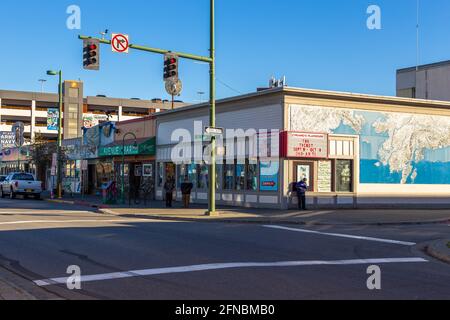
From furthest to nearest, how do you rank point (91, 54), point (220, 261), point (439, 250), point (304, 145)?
point (304, 145) < point (91, 54) < point (439, 250) < point (220, 261)

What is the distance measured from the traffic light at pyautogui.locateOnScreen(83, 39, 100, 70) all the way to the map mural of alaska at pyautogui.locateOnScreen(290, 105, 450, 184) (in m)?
10.0

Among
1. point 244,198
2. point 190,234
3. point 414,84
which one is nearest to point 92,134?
point 244,198

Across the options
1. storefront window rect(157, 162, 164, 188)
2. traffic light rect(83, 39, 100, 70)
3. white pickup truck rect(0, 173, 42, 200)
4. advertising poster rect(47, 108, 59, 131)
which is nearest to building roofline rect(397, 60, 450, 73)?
storefront window rect(157, 162, 164, 188)

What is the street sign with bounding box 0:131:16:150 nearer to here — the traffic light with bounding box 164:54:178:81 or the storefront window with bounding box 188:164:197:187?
the storefront window with bounding box 188:164:197:187

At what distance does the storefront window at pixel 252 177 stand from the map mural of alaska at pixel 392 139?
2.89m

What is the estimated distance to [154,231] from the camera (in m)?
16.2

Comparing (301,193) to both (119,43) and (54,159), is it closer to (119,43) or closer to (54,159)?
(119,43)

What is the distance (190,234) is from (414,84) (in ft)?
110

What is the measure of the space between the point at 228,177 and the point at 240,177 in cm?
108

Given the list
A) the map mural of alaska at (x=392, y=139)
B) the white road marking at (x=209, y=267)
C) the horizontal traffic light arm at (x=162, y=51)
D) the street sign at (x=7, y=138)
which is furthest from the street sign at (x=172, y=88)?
the street sign at (x=7, y=138)

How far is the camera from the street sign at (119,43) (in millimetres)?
18766

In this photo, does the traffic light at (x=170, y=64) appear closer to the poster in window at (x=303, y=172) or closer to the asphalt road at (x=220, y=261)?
the asphalt road at (x=220, y=261)

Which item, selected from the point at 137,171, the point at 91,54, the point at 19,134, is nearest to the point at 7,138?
the point at 19,134

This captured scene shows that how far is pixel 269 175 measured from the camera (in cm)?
2602
